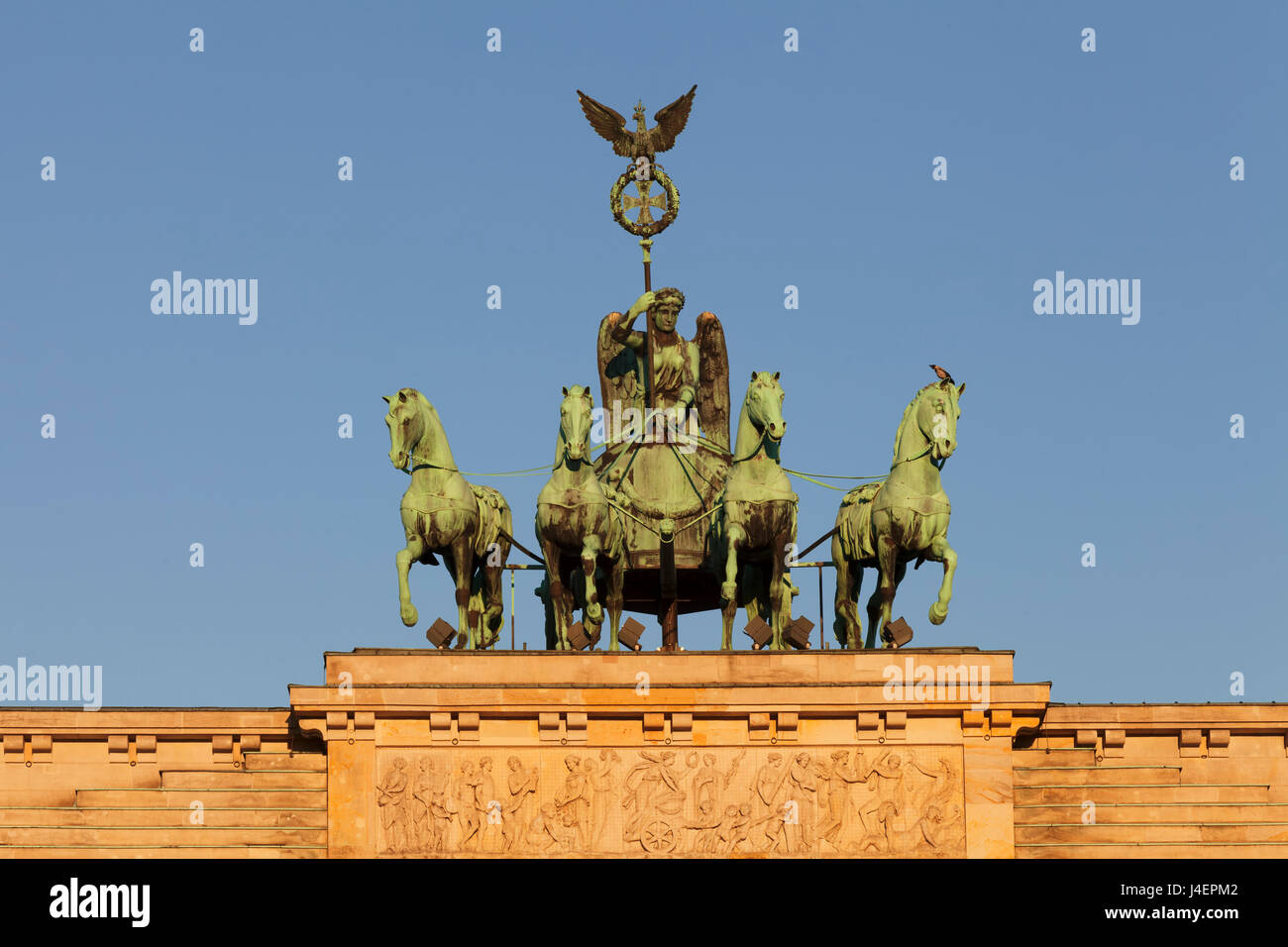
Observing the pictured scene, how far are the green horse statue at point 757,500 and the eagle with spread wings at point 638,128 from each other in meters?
5.72

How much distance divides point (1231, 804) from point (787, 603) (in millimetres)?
6336

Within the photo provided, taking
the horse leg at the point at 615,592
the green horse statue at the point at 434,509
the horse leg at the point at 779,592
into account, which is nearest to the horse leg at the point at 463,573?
the green horse statue at the point at 434,509

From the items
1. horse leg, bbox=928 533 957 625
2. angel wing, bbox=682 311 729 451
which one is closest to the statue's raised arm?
angel wing, bbox=682 311 729 451

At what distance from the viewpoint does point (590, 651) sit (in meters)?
38.4

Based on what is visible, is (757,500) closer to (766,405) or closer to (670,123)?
(766,405)

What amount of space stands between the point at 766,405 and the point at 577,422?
235cm

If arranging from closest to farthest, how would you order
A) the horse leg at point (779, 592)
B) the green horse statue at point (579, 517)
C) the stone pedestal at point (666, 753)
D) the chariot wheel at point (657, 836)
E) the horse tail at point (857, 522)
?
the chariot wheel at point (657, 836) → the stone pedestal at point (666, 753) → the green horse statue at point (579, 517) → the horse leg at point (779, 592) → the horse tail at point (857, 522)

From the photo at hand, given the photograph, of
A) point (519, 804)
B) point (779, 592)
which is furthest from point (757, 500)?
point (519, 804)

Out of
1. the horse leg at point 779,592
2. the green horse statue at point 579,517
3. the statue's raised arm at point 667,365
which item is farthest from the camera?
the statue's raised arm at point 667,365

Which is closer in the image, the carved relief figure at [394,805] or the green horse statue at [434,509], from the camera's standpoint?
the carved relief figure at [394,805]

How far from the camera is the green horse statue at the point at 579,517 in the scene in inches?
1521

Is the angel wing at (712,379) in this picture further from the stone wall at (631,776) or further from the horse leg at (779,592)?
the stone wall at (631,776)

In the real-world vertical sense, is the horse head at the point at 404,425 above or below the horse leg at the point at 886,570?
above
